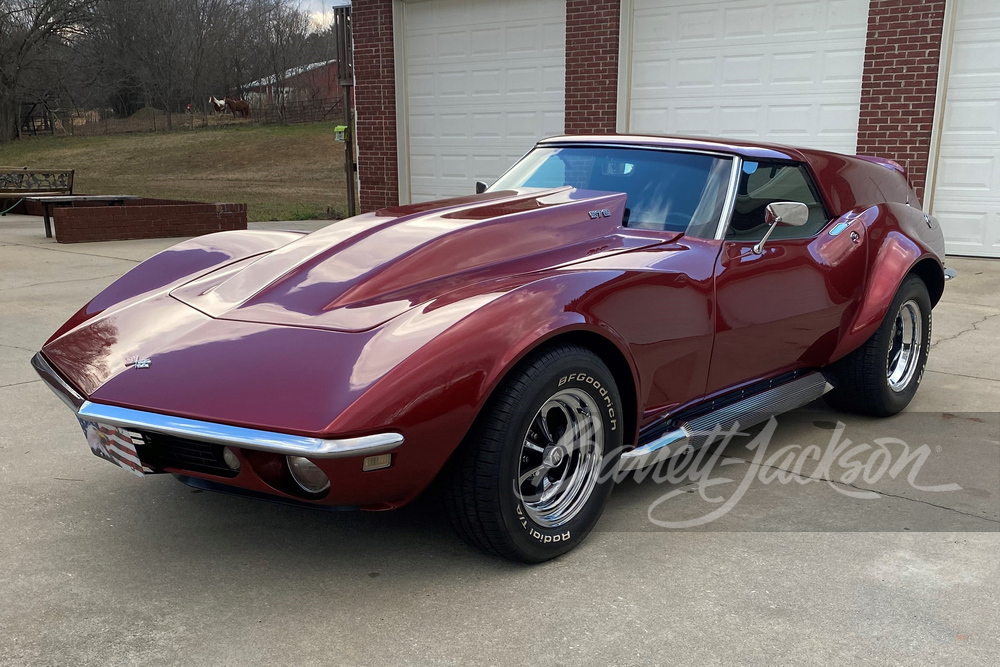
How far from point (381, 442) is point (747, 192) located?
2163mm

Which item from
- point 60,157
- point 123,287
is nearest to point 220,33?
point 60,157

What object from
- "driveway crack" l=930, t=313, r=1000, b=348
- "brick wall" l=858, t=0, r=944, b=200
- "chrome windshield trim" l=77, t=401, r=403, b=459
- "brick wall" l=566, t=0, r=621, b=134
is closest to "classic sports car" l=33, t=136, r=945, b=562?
"chrome windshield trim" l=77, t=401, r=403, b=459

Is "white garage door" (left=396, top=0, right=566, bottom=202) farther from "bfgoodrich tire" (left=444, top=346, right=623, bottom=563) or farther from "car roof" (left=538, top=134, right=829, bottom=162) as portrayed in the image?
"bfgoodrich tire" (left=444, top=346, right=623, bottom=563)

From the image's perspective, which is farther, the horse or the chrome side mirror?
the horse

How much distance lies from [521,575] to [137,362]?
1.38 m

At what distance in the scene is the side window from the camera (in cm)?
372

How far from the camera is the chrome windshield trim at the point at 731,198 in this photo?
142 inches

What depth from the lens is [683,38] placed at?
11.0 meters

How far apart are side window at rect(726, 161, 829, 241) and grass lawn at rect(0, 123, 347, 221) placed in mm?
12018

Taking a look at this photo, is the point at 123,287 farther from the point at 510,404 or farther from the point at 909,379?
the point at 909,379

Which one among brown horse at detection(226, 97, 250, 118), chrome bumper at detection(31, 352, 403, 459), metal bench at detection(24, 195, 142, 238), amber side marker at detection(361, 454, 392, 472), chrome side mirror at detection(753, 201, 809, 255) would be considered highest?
brown horse at detection(226, 97, 250, 118)

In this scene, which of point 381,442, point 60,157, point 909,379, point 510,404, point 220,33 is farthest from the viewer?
point 220,33

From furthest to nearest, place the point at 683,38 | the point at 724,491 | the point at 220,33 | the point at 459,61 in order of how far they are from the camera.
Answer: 1. the point at 220,33
2. the point at 459,61
3. the point at 683,38
4. the point at 724,491

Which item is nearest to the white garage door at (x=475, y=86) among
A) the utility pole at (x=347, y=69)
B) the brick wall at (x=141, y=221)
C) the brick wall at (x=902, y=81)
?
the utility pole at (x=347, y=69)
